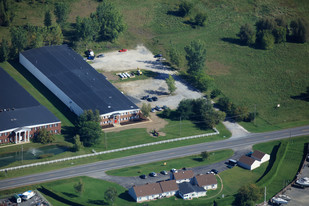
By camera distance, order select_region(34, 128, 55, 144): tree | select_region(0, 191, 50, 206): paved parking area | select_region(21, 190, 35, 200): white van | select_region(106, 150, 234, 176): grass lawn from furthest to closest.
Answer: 1. select_region(34, 128, 55, 144): tree
2. select_region(106, 150, 234, 176): grass lawn
3. select_region(21, 190, 35, 200): white van
4. select_region(0, 191, 50, 206): paved parking area

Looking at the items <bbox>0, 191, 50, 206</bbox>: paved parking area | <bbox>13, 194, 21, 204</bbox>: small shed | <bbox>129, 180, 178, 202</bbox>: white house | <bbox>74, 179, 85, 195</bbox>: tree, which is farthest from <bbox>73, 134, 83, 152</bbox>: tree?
<bbox>13, 194, 21, 204</bbox>: small shed

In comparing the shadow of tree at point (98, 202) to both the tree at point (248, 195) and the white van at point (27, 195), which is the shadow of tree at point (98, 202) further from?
the tree at point (248, 195)

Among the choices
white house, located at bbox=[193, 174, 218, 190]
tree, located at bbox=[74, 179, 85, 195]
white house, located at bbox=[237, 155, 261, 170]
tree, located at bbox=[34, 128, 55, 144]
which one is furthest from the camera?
tree, located at bbox=[34, 128, 55, 144]

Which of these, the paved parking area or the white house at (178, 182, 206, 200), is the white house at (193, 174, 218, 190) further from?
the paved parking area

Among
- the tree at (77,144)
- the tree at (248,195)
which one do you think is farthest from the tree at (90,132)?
the tree at (248,195)

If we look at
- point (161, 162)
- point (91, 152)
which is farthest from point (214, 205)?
point (91, 152)

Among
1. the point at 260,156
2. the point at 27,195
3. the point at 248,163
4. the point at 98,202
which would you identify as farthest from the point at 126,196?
the point at 260,156
